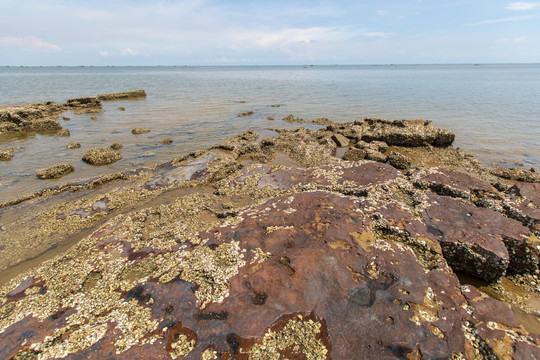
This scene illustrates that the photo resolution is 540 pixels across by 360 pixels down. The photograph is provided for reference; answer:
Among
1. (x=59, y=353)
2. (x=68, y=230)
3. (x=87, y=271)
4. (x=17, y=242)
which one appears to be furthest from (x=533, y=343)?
(x=17, y=242)

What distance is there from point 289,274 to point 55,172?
1048 centimetres

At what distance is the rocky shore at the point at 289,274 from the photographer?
2.92 metres

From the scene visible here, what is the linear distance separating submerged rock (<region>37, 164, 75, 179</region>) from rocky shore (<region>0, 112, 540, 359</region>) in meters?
2.28

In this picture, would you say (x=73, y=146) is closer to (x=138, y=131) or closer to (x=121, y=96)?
(x=138, y=131)

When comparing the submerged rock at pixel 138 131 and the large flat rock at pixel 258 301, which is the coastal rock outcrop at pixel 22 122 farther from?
the large flat rock at pixel 258 301

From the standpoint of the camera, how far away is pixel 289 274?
3.61 metres

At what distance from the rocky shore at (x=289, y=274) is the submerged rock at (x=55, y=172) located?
2.28 meters

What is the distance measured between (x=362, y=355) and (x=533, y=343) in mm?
1993

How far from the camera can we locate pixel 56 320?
10.9 ft

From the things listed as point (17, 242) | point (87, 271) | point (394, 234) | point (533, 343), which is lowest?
point (17, 242)

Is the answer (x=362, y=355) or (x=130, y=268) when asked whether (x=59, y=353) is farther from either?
(x=362, y=355)

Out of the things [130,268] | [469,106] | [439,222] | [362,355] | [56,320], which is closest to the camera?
[362,355]

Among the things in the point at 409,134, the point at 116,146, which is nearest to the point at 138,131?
the point at 116,146

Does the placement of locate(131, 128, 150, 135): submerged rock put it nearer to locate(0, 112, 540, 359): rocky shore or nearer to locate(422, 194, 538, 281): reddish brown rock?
locate(0, 112, 540, 359): rocky shore
